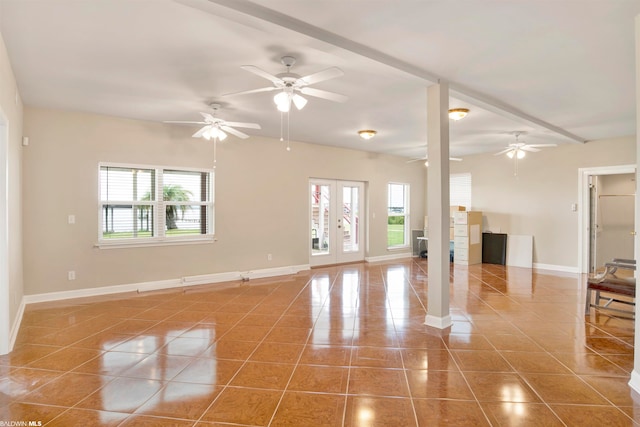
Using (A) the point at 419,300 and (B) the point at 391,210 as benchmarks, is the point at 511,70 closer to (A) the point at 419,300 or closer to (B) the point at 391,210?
(A) the point at 419,300

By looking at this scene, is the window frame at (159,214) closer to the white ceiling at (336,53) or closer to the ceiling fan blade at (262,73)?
the white ceiling at (336,53)

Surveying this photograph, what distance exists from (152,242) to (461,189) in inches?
289

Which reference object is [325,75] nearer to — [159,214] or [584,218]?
[159,214]

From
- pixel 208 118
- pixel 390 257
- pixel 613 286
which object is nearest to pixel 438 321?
pixel 613 286

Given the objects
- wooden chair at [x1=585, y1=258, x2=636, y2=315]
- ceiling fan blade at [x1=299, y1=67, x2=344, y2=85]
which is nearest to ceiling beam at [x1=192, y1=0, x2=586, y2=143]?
ceiling fan blade at [x1=299, y1=67, x2=344, y2=85]

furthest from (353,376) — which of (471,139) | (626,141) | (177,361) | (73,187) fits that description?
(626,141)

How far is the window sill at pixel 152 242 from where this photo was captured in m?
5.07

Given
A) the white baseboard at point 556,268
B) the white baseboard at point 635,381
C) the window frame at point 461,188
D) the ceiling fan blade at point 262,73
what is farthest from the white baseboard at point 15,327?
the white baseboard at point 556,268

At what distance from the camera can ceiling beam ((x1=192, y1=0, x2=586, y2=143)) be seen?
2.28 metres

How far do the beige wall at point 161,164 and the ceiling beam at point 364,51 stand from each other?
3.74 meters

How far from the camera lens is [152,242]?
5449mm

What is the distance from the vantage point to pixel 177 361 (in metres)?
2.84

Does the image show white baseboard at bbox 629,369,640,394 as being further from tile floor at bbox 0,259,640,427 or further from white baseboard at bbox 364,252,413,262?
white baseboard at bbox 364,252,413,262

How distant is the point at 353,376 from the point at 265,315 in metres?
1.76
